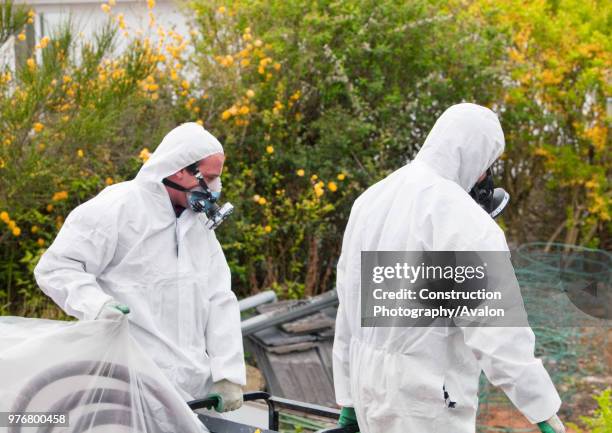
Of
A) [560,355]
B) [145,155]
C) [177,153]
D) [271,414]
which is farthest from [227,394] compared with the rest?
[145,155]

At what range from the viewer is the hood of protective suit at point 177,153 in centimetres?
379

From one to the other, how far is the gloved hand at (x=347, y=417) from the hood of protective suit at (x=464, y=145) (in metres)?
0.87

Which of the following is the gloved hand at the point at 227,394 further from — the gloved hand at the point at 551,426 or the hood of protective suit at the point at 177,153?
the gloved hand at the point at 551,426

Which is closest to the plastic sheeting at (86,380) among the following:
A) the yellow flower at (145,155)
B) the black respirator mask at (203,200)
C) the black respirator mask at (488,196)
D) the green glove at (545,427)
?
the black respirator mask at (203,200)

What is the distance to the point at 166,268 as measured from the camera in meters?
3.69

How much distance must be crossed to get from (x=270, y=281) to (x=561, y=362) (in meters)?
2.45

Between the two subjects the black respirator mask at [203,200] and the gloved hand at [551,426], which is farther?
the black respirator mask at [203,200]

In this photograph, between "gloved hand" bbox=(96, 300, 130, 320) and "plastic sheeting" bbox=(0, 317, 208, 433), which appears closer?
"plastic sheeting" bbox=(0, 317, 208, 433)

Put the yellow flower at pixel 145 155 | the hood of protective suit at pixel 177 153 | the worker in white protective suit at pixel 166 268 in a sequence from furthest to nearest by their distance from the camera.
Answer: the yellow flower at pixel 145 155, the hood of protective suit at pixel 177 153, the worker in white protective suit at pixel 166 268

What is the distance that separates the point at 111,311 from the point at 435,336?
111 centimetres

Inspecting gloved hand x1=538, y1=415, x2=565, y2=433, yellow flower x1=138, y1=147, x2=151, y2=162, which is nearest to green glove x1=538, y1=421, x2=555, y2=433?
gloved hand x1=538, y1=415, x2=565, y2=433

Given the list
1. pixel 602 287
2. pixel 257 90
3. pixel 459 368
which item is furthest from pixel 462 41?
pixel 459 368

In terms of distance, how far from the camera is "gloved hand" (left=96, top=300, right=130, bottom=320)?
126 inches

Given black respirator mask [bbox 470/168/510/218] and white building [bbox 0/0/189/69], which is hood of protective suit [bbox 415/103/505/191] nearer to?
black respirator mask [bbox 470/168/510/218]
